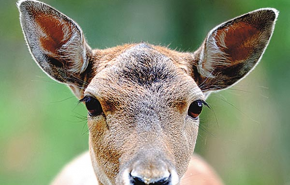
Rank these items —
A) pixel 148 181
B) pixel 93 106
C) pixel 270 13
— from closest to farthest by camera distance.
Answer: pixel 148 181
pixel 93 106
pixel 270 13

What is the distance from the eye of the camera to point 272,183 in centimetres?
1327

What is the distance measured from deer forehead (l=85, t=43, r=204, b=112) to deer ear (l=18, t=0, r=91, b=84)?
43cm

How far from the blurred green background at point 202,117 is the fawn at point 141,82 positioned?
21.5 feet

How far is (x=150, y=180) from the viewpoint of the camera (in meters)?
4.22

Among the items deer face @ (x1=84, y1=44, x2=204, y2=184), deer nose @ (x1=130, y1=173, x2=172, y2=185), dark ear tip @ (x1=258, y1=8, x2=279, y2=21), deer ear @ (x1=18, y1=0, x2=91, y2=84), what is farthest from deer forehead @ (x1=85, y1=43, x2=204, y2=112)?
dark ear tip @ (x1=258, y1=8, x2=279, y2=21)

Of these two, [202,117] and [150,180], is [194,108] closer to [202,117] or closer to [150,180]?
[150,180]

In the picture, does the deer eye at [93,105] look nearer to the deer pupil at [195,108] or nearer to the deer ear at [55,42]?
the deer ear at [55,42]

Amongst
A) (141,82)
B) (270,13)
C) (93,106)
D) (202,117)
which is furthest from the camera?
(202,117)

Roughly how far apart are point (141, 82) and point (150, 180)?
3.89 ft

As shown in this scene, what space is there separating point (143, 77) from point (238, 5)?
32.2 ft

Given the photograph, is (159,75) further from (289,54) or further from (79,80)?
(289,54)

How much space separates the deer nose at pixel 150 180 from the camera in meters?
4.22

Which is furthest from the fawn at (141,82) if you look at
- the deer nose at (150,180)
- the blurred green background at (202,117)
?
the blurred green background at (202,117)

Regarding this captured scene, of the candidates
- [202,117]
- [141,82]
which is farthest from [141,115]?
[202,117]
